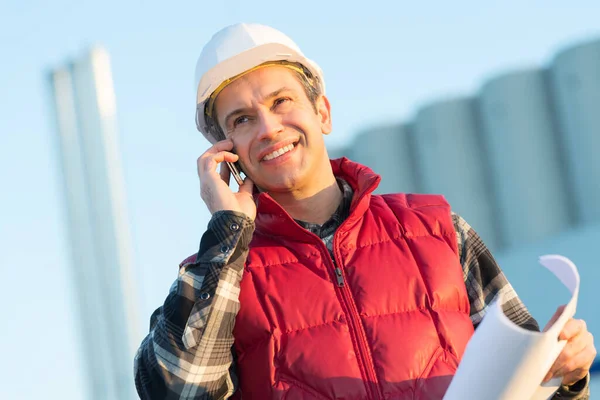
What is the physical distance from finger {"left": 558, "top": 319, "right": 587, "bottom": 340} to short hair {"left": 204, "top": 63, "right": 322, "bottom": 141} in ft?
3.70

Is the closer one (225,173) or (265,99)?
(265,99)

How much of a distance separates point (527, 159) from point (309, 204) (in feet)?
28.2

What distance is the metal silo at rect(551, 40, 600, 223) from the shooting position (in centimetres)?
1025

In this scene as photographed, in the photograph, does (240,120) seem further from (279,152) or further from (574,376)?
(574,376)

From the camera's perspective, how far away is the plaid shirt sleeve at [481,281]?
9.18 ft

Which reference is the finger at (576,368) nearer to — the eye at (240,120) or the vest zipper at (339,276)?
the vest zipper at (339,276)

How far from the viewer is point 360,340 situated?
8.07ft

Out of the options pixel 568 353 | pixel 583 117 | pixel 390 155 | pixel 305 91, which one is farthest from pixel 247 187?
pixel 390 155

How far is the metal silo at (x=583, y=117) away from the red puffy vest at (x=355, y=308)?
7941mm

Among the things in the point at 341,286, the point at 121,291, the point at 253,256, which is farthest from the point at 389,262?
the point at 121,291

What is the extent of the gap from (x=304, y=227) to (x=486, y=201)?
30.6 feet

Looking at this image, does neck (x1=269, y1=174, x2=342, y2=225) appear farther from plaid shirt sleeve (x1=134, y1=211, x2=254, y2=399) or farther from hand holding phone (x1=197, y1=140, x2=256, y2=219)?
plaid shirt sleeve (x1=134, y1=211, x2=254, y2=399)

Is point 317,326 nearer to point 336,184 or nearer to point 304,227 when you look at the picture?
point 304,227

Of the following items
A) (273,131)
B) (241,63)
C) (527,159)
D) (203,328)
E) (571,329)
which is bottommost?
(571,329)
